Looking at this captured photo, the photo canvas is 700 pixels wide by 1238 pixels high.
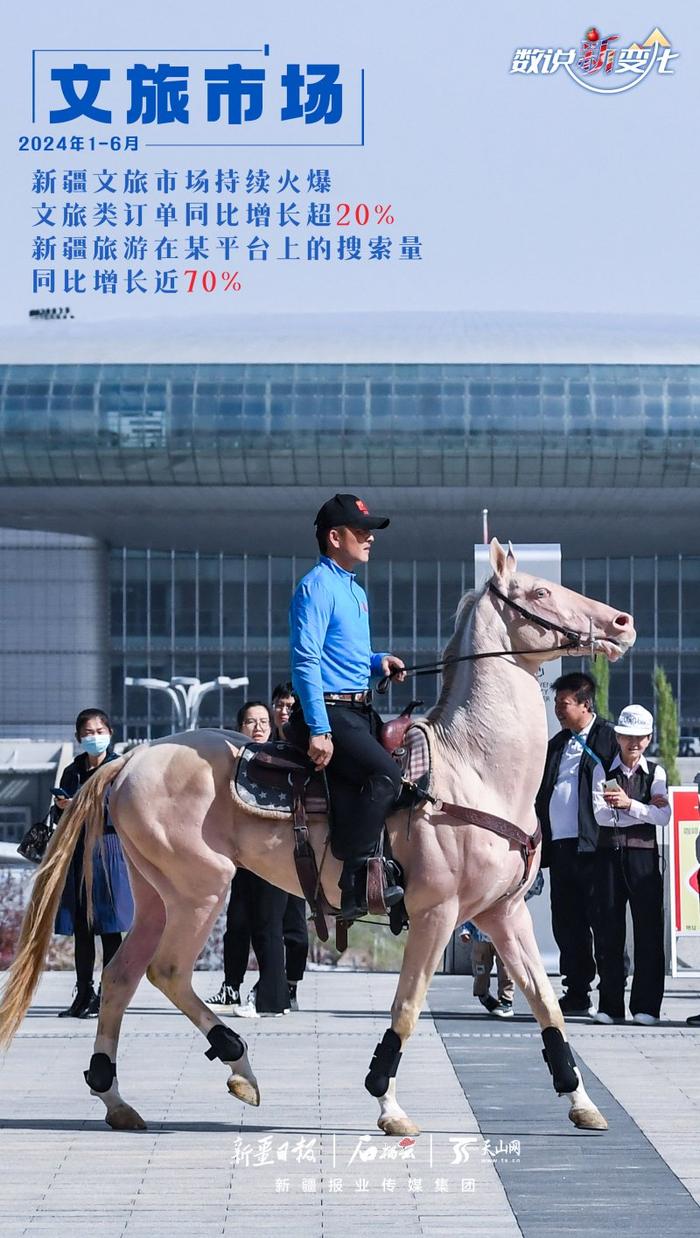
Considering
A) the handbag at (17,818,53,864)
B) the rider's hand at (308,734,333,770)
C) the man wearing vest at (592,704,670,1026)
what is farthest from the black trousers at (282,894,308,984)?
the rider's hand at (308,734,333,770)

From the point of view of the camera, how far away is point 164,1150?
7.79 metres

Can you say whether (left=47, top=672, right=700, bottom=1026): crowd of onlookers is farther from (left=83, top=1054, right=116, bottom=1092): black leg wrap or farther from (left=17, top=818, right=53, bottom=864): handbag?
(left=83, top=1054, right=116, bottom=1092): black leg wrap

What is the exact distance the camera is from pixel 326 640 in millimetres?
8367

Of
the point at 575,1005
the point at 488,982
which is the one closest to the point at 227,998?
the point at 488,982

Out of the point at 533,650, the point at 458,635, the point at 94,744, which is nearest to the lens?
the point at 533,650

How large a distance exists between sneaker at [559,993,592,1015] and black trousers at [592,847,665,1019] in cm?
29

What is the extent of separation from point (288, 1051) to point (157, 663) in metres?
60.7

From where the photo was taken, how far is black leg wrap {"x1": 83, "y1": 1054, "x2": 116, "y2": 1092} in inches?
336

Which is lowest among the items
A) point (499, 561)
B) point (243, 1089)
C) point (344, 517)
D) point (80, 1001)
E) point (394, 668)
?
point (80, 1001)

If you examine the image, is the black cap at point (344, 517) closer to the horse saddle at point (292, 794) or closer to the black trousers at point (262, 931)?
the horse saddle at point (292, 794)

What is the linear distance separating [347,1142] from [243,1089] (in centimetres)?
65

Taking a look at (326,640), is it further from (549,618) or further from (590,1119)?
(590,1119)

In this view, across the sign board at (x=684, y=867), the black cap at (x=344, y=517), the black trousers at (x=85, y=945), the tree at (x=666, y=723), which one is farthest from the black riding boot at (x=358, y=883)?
the tree at (x=666, y=723)

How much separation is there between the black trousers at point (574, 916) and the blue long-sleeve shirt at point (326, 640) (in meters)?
5.20
